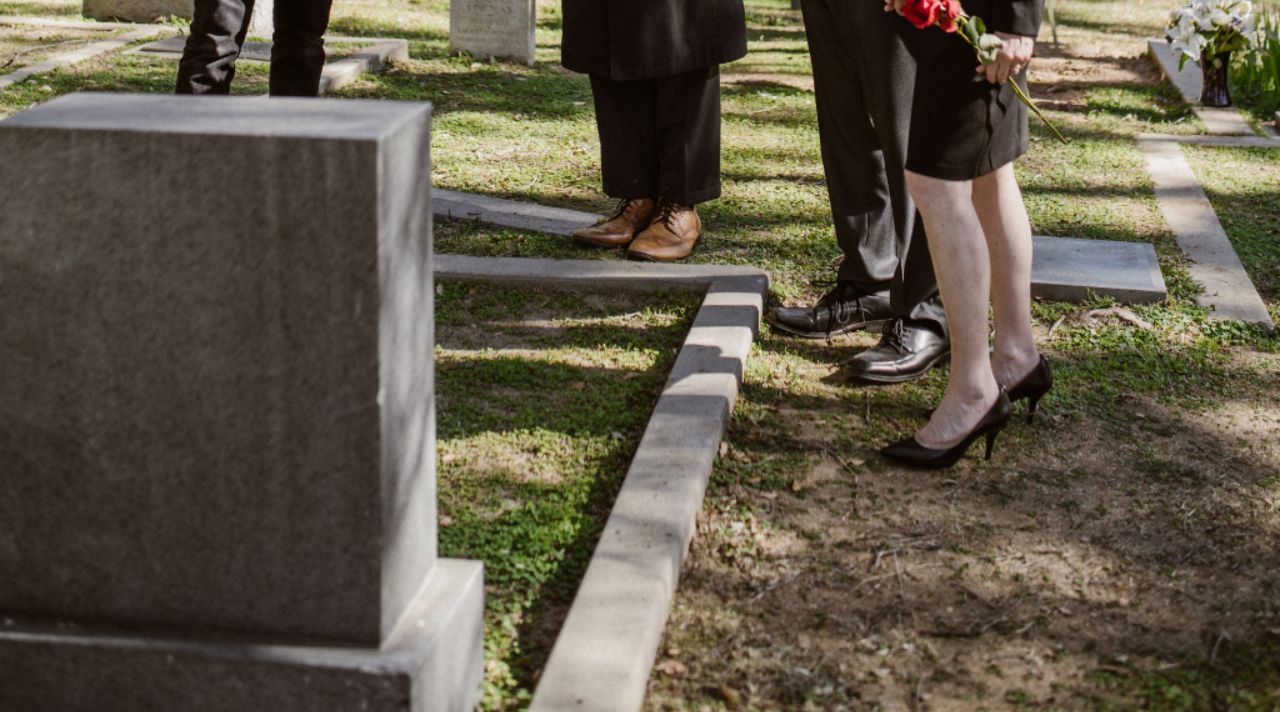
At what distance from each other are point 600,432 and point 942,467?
2.74ft

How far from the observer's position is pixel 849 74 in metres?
3.98

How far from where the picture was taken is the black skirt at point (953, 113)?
307 centimetres

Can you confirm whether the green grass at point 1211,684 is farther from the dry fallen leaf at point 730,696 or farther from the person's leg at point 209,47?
the person's leg at point 209,47

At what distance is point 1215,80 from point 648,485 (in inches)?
258

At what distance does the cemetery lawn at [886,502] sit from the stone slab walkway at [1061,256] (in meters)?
0.09

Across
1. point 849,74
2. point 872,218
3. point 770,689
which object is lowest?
point 770,689

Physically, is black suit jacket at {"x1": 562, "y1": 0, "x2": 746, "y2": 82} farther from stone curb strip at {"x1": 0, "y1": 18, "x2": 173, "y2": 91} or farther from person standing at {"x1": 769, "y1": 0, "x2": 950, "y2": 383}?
stone curb strip at {"x1": 0, "y1": 18, "x2": 173, "y2": 91}

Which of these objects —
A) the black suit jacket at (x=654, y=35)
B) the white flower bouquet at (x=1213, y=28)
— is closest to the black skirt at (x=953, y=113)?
the black suit jacket at (x=654, y=35)

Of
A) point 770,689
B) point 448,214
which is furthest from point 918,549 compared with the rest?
point 448,214

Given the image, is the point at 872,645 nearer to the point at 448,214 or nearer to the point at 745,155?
the point at 448,214

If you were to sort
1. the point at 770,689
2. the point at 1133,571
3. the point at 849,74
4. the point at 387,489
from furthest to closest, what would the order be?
the point at 849,74 → the point at 1133,571 → the point at 770,689 → the point at 387,489

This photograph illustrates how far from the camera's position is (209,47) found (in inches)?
200

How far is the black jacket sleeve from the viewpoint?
3.01 metres

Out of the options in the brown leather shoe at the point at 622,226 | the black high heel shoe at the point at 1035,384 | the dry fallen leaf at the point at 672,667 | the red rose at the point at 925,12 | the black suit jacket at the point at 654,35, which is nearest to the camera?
the dry fallen leaf at the point at 672,667
